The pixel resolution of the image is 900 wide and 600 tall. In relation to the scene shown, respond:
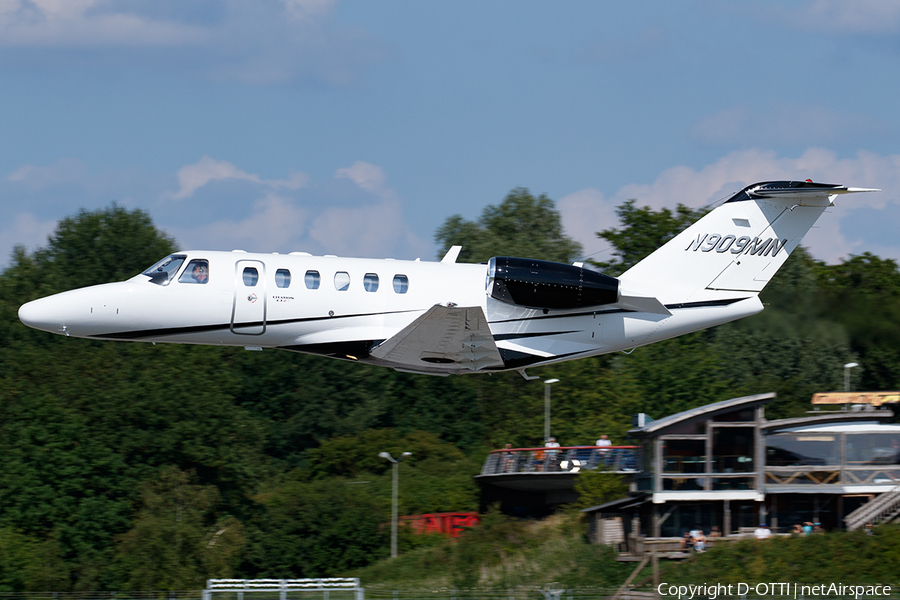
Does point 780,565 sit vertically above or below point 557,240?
below

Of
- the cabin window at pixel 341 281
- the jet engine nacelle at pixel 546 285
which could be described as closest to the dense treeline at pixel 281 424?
the jet engine nacelle at pixel 546 285

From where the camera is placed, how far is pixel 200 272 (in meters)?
21.8

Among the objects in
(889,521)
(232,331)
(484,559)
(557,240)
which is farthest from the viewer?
(557,240)

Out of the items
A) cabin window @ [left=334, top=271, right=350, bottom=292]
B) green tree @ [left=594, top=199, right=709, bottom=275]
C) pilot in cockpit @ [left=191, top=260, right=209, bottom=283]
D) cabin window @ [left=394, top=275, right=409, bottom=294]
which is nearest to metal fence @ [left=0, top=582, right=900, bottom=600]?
cabin window @ [left=394, top=275, right=409, bottom=294]

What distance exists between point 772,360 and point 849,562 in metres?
22.0

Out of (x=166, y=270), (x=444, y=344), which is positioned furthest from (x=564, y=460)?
(x=166, y=270)

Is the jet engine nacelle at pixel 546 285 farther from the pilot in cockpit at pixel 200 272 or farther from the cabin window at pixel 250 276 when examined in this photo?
the pilot in cockpit at pixel 200 272

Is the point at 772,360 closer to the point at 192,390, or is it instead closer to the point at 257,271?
the point at 192,390

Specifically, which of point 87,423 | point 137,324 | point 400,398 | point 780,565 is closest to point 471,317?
point 137,324

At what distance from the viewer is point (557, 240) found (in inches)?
3250

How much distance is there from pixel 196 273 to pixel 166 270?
0.68 m

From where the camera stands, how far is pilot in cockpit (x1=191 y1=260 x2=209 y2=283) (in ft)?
71.3

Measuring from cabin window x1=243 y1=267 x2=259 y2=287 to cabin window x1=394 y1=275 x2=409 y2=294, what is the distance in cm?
282

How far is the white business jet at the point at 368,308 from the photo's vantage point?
21672 mm
